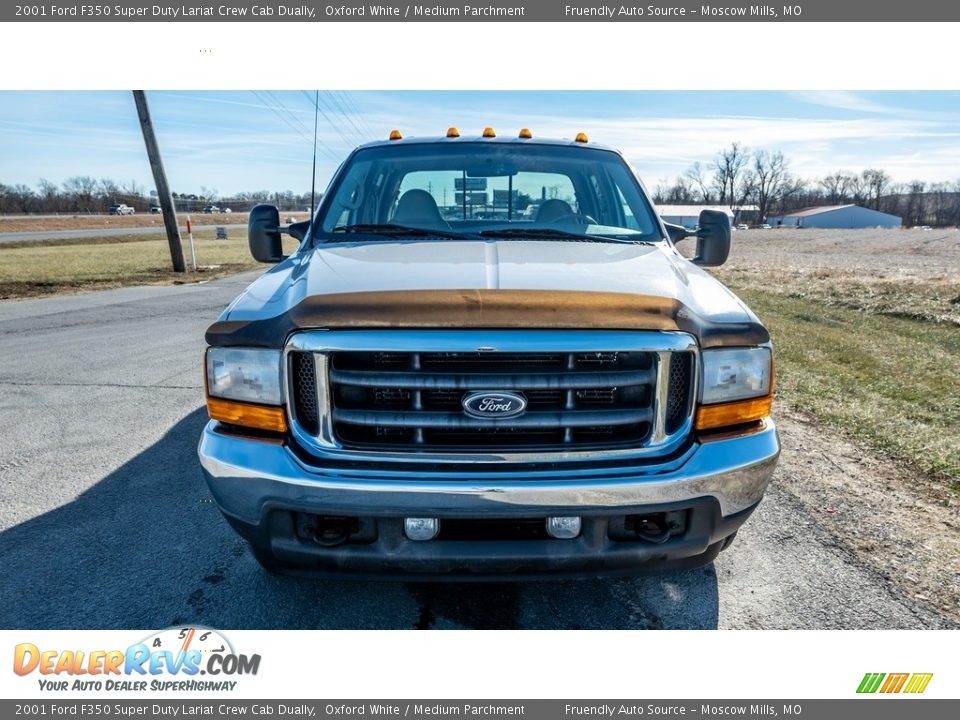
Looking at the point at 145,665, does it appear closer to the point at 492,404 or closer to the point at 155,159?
the point at 492,404

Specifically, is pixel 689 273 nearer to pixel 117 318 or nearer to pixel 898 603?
pixel 898 603

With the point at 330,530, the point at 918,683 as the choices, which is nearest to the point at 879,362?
the point at 918,683

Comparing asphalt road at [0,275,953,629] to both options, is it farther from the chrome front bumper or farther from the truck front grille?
the truck front grille

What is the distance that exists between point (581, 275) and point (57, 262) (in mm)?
23182

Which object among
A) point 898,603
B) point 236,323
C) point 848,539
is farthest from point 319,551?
point 848,539

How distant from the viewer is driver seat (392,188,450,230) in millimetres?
3203

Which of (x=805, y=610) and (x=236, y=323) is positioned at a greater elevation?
(x=236, y=323)

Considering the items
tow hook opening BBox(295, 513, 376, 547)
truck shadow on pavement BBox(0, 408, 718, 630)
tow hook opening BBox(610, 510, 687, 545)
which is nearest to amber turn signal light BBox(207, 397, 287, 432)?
tow hook opening BBox(295, 513, 376, 547)

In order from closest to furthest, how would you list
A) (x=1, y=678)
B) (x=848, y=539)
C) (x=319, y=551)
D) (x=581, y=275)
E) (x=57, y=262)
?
(x=319, y=551) → (x=1, y=678) → (x=581, y=275) → (x=848, y=539) → (x=57, y=262)

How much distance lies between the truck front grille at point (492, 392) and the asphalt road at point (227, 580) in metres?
0.80

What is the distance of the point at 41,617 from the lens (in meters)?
2.40

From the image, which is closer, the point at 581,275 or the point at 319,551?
the point at 319,551

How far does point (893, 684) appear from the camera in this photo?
2.17 m

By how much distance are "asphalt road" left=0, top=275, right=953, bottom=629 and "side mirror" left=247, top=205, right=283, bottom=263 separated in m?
1.41
